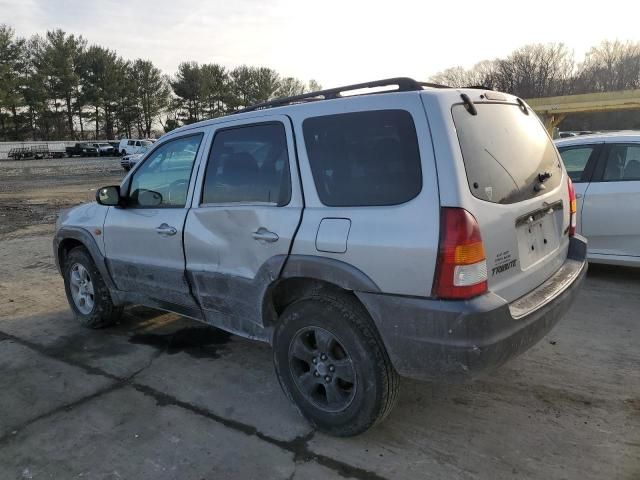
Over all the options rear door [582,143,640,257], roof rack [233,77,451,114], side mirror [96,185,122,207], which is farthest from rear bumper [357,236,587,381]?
rear door [582,143,640,257]

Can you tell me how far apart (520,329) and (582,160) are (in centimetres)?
408

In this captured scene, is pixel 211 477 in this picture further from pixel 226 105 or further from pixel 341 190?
pixel 226 105

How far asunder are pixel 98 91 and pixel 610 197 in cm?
6858

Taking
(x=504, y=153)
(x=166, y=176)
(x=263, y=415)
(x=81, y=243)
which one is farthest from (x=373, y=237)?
(x=81, y=243)

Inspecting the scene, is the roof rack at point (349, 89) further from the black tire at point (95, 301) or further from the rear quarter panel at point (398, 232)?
the black tire at point (95, 301)

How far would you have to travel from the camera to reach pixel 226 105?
7094 cm

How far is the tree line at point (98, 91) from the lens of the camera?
2301 inches

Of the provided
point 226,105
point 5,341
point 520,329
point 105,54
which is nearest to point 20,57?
point 105,54

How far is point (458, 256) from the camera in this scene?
2.46m

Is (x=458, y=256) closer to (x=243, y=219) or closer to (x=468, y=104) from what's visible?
(x=468, y=104)

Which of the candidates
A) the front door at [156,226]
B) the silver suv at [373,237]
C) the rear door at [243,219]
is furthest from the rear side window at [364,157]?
the front door at [156,226]

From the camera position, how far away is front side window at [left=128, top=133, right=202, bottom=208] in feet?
12.9

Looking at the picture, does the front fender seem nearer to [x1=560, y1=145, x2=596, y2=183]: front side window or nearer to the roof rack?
the roof rack

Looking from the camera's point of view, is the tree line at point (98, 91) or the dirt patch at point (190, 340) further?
the tree line at point (98, 91)
